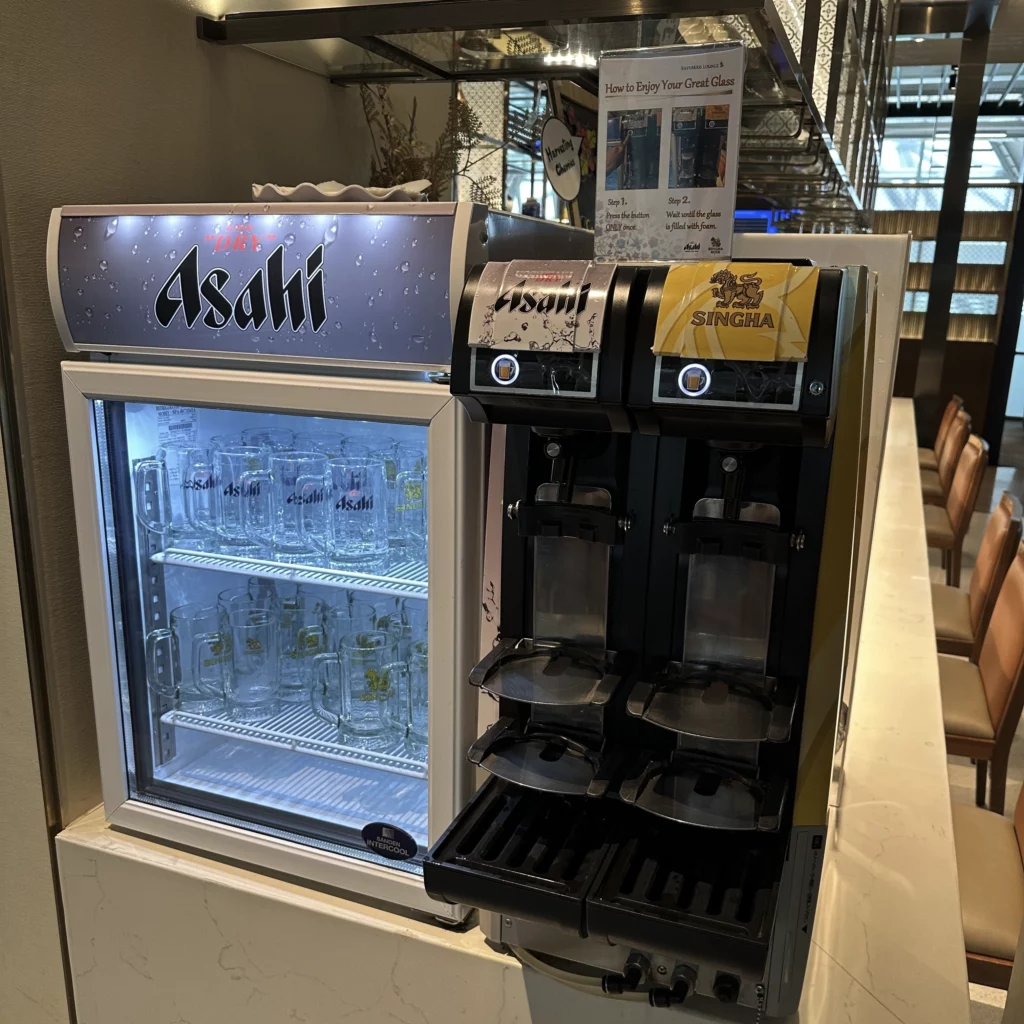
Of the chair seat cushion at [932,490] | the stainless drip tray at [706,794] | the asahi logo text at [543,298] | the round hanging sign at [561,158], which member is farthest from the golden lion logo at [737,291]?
the chair seat cushion at [932,490]

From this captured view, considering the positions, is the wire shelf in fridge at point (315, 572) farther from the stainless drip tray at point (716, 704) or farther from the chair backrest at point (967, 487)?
the chair backrest at point (967, 487)

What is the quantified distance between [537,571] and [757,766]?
0.37 m

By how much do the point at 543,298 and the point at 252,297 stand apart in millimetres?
515

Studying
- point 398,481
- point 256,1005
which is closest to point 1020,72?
point 398,481

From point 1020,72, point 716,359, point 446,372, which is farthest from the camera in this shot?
point 1020,72

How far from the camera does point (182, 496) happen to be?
5.62 feet

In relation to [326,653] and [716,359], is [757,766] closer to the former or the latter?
[716,359]

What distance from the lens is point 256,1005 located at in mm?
1568

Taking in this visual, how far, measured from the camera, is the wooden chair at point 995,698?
94.0 inches

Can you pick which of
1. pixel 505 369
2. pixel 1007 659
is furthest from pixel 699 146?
pixel 1007 659


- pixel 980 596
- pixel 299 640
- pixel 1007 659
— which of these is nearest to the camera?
pixel 299 640

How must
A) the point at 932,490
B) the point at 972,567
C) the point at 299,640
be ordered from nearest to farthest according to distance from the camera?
the point at 299,640, the point at 932,490, the point at 972,567

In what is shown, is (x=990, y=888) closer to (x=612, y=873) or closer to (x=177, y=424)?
(x=612, y=873)

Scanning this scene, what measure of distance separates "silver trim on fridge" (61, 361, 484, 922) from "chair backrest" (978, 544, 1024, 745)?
170cm
